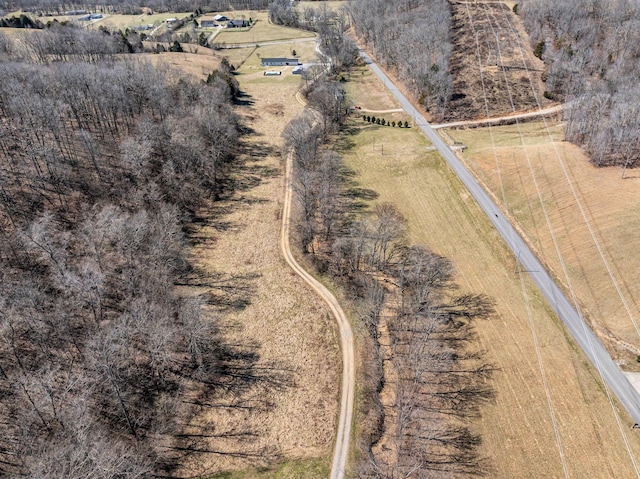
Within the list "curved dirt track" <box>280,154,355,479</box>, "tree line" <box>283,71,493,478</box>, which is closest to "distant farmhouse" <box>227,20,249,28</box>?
"tree line" <box>283,71,493,478</box>

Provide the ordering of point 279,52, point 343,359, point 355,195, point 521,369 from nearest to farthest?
1. point 521,369
2. point 343,359
3. point 355,195
4. point 279,52

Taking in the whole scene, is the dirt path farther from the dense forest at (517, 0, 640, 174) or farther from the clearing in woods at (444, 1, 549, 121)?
the dense forest at (517, 0, 640, 174)

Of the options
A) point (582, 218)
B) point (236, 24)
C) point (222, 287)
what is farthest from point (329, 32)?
point (222, 287)

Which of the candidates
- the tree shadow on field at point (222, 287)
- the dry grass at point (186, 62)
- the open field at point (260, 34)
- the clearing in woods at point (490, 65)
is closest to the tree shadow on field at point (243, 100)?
the dry grass at point (186, 62)

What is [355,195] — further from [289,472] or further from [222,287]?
[289,472]

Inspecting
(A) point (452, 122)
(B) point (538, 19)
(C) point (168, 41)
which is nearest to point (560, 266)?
(A) point (452, 122)

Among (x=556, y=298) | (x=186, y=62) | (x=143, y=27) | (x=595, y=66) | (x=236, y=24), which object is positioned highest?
(x=236, y=24)

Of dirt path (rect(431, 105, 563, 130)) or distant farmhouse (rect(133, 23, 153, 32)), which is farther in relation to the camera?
distant farmhouse (rect(133, 23, 153, 32))
